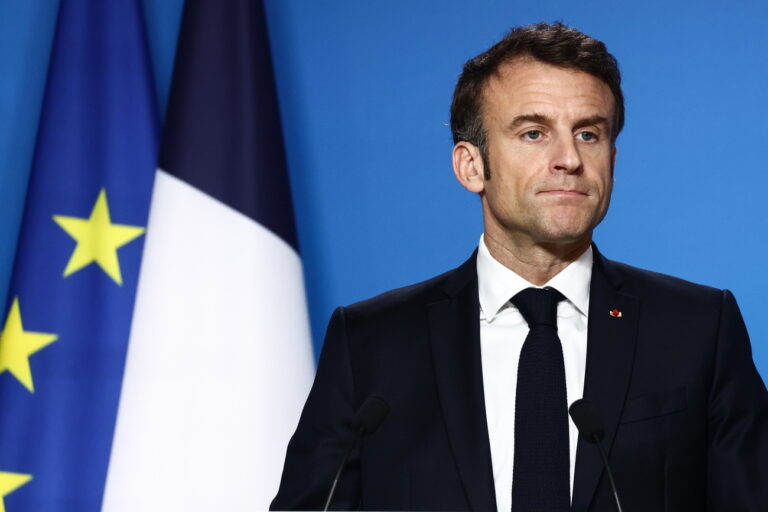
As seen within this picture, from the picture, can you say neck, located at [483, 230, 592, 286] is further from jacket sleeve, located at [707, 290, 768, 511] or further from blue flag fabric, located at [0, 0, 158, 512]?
blue flag fabric, located at [0, 0, 158, 512]

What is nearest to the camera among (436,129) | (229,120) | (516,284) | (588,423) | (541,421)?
(588,423)

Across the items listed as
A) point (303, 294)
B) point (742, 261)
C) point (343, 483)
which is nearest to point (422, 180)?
point (303, 294)

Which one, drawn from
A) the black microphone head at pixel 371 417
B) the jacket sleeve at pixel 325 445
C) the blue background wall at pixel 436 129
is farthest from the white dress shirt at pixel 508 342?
the blue background wall at pixel 436 129

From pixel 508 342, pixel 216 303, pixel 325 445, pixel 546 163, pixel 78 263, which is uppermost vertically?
pixel 546 163

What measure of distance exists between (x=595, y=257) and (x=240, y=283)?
112 cm

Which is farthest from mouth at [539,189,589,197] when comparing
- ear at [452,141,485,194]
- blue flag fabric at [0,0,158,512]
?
blue flag fabric at [0,0,158,512]

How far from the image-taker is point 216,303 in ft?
9.41

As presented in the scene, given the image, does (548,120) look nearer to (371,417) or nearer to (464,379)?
(464,379)

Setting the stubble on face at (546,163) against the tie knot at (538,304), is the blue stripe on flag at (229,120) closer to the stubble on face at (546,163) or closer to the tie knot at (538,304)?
the stubble on face at (546,163)

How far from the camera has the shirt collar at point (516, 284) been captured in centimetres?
203

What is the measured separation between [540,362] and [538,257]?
276 millimetres

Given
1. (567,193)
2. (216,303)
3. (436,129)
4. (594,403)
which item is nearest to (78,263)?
(216,303)

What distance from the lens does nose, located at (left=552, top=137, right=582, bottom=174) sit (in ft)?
6.40

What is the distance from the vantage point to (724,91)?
3111mm
